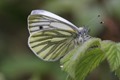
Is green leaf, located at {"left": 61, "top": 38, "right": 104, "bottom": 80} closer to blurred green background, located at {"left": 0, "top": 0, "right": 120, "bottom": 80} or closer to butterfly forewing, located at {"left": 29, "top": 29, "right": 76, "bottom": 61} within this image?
butterfly forewing, located at {"left": 29, "top": 29, "right": 76, "bottom": 61}

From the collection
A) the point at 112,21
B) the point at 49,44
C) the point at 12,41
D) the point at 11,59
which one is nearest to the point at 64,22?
the point at 49,44

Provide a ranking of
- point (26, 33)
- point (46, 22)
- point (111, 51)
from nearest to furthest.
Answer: point (111, 51)
point (46, 22)
point (26, 33)

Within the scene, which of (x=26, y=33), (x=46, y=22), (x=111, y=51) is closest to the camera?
(x=111, y=51)

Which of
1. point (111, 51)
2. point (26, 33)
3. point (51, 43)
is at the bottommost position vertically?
point (26, 33)

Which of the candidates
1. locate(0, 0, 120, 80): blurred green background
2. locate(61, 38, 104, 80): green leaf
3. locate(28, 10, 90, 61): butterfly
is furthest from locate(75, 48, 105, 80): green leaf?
locate(0, 0, 120, 80): blurred green background

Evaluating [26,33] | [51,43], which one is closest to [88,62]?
[51,43]

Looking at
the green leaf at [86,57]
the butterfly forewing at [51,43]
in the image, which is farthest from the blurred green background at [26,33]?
the green leaf at [86,57]

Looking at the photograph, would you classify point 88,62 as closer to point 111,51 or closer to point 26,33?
point 111,51
